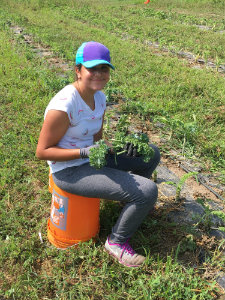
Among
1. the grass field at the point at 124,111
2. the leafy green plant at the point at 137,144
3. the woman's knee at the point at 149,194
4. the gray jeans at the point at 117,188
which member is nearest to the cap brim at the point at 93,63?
the leafy green plant at the point at 137,144

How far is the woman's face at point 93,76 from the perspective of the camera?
6.78 ft

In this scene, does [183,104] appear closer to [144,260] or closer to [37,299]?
[144,260]

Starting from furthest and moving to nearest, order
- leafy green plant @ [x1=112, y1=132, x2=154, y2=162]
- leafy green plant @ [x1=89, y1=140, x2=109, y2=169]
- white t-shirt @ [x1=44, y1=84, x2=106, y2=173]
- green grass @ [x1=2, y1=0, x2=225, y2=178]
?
green grass @ [x1=2, y1=0, x2=225, y2=178] → leafy green plant @ [x1=112, y1=132, x2=154, y2=162] → white t-shirt @ [x1=44, y1=84, x2=106, y2=173] → leafy green plant @ [x1=89, y1=140, x2=109, y2=169]

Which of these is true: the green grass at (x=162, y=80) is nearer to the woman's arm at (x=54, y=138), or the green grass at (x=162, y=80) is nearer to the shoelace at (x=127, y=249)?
the shoelace at (x=127, y=249)

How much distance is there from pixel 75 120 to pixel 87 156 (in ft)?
0.91

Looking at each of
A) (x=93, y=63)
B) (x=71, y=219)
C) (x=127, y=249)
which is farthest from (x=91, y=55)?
(x=127, y=249)

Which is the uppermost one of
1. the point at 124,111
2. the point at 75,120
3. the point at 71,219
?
the point at 75,120

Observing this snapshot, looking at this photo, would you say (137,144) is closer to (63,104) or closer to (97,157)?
(97,157)

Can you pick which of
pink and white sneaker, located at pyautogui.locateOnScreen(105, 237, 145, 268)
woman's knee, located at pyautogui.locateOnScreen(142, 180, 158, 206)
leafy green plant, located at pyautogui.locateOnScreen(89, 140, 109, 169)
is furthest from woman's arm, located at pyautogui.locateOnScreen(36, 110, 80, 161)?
pink and white sneaker, located at pyautogui.locateOnScreen(105, 237, 145, 268)

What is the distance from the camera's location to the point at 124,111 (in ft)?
14.3

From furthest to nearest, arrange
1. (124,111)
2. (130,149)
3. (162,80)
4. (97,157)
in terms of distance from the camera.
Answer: (162,80)
(124,111)
(130,149)
(97,157)

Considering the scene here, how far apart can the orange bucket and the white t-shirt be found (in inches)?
8.9

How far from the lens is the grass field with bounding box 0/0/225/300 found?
2084mm

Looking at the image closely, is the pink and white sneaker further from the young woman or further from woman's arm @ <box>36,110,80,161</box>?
woman's arm @ <box>36,110,80,161</box>
